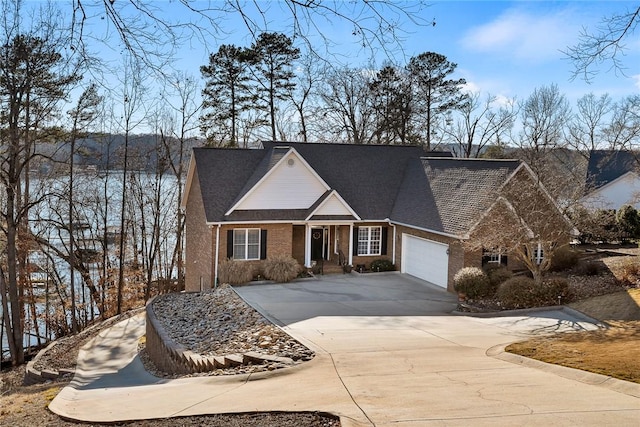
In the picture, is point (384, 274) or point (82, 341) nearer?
point (82, 341)

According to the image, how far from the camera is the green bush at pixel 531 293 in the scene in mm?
19906

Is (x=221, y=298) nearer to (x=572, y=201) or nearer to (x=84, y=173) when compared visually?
(x=572, y=201)

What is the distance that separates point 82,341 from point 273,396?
18665 mm

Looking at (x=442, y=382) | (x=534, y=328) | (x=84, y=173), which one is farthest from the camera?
(x=84, y=173)

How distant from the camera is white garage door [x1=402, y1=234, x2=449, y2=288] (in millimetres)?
24422

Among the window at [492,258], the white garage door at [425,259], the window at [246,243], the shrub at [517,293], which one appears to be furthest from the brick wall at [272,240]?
the shrub at [517,293]

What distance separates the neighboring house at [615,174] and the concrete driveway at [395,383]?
32.6m

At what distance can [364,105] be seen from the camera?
46.1 m

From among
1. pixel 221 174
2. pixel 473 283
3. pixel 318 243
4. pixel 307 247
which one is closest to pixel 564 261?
pixel 473 283

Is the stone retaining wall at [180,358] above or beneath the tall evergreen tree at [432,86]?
→ beneath

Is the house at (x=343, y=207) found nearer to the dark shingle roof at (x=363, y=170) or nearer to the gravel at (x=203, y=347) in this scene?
the dark shingle roof at (x=363, y=170)

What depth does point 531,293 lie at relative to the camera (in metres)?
20.0

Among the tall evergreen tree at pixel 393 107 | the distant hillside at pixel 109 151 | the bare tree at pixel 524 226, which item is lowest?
the bare tree at pixel 524 226

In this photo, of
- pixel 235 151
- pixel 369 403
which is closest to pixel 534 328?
pixel 369 403
